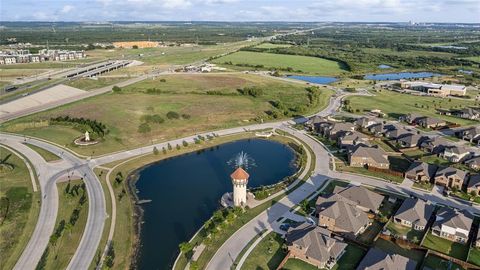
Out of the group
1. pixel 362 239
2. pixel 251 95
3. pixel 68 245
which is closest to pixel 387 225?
pixel 362 239

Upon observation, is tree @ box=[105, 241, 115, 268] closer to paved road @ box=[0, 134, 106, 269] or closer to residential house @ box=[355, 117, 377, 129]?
paved road @ box=[0, 134, 106, 269]

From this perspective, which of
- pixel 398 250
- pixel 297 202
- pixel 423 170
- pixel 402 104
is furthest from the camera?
pixel 402 104

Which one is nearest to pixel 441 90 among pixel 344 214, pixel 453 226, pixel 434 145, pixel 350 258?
pixel 434 145

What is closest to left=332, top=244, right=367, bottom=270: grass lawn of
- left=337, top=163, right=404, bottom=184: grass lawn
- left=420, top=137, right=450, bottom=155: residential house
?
left=337, top=163, right=404, bottom=184: grass lawn

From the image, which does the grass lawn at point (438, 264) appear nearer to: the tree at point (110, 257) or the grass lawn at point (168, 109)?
the tree at point (110, 257)

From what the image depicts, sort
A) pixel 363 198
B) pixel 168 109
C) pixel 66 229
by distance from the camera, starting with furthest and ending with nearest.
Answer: pixel 168 109, pixel 363 198, pixel 66 229

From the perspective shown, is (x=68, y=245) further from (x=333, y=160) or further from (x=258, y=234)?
(x=333, y=160)

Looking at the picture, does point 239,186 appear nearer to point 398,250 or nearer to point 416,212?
point 398,250
